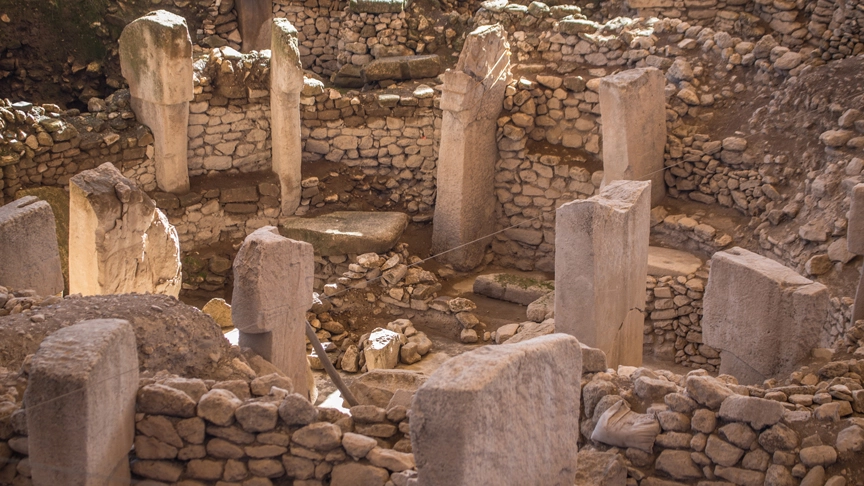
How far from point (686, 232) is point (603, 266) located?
370 centimetres

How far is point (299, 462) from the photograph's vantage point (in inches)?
179

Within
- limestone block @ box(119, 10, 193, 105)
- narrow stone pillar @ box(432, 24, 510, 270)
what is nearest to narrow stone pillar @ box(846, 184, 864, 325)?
narrow stone pillar @ box(432, 24, 510, 270)

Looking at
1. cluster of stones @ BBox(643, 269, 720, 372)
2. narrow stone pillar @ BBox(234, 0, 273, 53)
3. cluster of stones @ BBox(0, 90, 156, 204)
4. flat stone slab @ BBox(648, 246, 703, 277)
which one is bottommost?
cluster of stones @ BBox(643, 269, 720, 372)

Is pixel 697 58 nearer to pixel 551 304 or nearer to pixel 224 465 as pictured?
pixel 551 304

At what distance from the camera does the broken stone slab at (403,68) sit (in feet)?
39.4

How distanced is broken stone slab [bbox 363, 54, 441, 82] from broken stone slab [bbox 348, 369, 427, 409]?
5.38 metres

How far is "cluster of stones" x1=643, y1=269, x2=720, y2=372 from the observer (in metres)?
9.41

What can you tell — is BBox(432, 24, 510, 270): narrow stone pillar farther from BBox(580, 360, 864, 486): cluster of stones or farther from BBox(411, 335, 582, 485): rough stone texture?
BBox(411, 335, 582, 485): rough stone texture

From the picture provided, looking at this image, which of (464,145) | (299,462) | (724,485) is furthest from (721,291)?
(464,145)

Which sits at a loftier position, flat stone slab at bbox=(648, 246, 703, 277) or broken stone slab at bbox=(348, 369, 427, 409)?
flat stone slab at bbox=(648, 246, 703, 277)

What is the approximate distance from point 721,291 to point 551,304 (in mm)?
2936

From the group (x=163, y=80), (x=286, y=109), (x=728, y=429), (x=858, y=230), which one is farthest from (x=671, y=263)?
(x=163, y=80)

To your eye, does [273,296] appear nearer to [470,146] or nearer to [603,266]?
[603,266]

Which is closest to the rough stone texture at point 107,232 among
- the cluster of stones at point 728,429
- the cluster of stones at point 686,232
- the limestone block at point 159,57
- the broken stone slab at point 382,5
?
the limestone block at point 159,57
